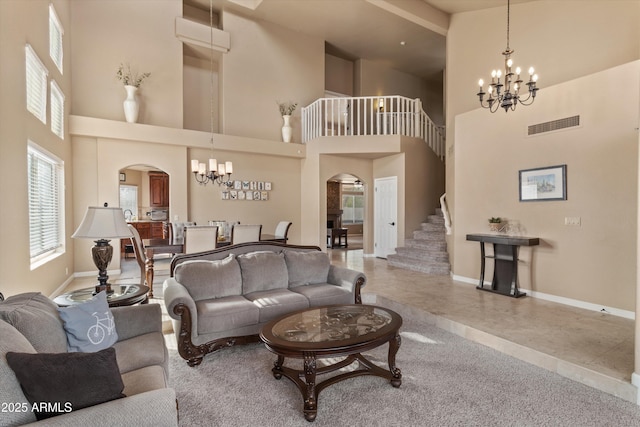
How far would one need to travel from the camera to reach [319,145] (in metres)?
8.01

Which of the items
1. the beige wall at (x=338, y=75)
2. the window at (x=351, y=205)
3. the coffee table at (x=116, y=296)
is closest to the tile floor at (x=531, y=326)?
the coffee table at (x=116, y=296)

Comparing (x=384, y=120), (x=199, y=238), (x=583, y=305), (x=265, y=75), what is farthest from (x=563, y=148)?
(x=265, y=75)

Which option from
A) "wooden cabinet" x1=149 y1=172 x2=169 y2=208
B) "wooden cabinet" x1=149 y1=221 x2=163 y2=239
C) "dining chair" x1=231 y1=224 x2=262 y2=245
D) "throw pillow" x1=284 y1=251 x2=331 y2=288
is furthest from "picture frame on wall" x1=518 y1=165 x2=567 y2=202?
"wooden cabinet" x1=149 y1=172 x2=169 y2=208

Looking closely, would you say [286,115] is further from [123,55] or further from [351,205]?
[351,205]

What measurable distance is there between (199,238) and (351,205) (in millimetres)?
11211

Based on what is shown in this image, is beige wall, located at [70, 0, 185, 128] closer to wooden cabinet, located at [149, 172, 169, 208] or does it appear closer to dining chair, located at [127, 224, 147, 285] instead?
dining chair, located at [127, 224, 147, 285]

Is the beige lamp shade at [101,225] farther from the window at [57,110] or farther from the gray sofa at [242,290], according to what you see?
the window at [57,110]

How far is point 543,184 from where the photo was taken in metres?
4.75

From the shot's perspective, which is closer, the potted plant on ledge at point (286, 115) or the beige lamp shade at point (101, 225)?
the beige lamp shade at point (101, 225)

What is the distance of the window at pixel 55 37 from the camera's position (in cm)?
498

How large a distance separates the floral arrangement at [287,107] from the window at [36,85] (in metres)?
4.84

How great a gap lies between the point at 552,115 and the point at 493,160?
1019mm

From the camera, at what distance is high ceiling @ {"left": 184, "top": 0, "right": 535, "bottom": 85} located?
653 cm

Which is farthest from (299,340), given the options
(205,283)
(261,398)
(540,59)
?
(540,59)
